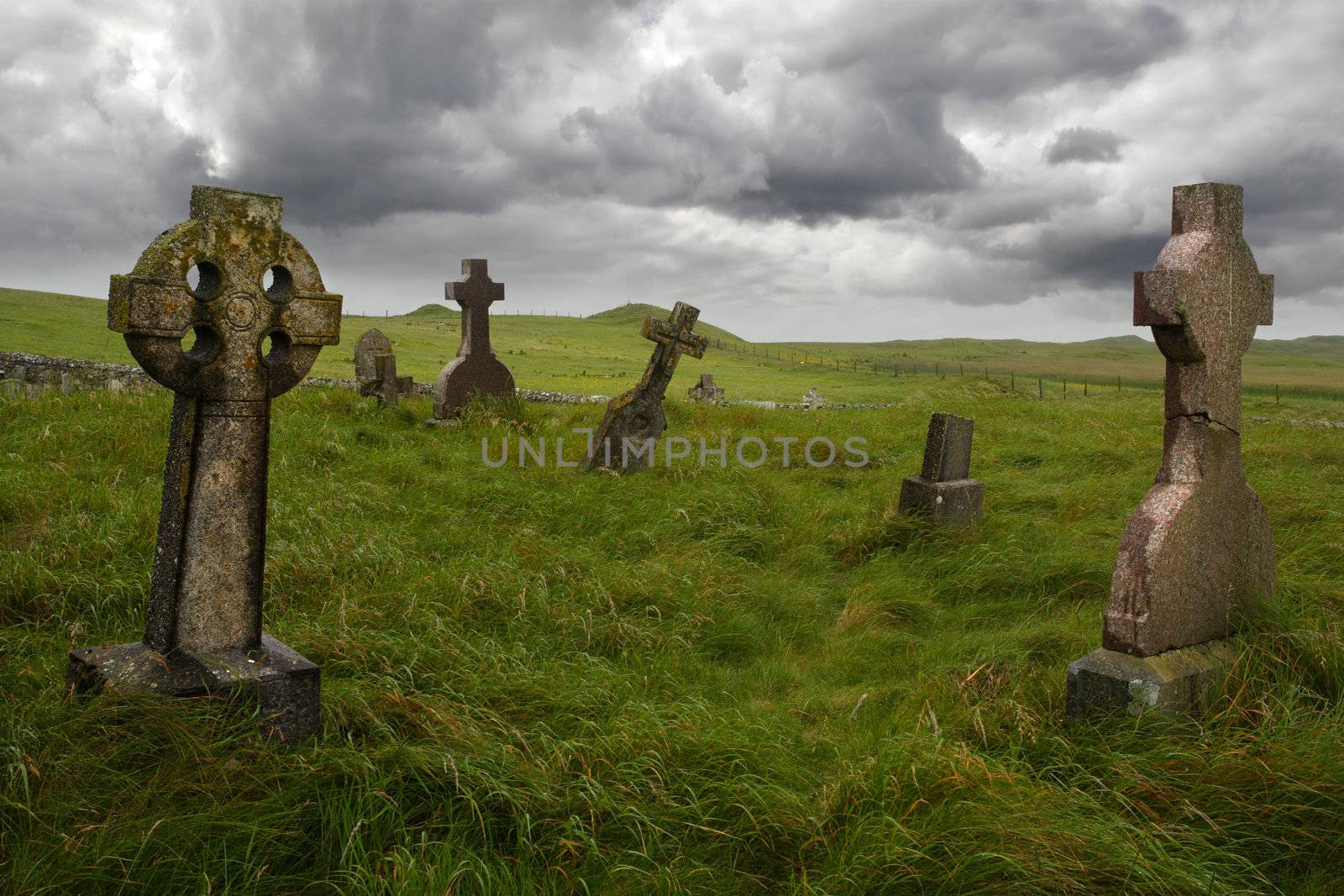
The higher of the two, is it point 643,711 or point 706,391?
point 706,391

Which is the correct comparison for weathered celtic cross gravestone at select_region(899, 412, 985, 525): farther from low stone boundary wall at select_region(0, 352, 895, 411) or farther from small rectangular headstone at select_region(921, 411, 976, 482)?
low stone boundary wall at select_region(0, 352, 895, 411)

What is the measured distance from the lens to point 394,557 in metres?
6.83

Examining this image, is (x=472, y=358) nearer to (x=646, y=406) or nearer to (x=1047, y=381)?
(x=646, y=406)

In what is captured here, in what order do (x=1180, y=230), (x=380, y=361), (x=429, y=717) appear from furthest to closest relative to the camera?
1. (x=380, y=361)
2. (x=1180, y=230)
3. (x=429, y=717)

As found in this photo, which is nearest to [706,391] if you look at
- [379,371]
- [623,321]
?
[379,371]

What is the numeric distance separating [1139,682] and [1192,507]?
111 cm

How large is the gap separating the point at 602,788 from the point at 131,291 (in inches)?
114

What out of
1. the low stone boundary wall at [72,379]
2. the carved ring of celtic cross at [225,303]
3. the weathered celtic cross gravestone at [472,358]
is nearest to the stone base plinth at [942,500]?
the carved ring of celtic cross at [225,303]

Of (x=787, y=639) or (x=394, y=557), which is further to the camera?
(x=394, y=557)

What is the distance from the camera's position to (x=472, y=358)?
15.3 meters

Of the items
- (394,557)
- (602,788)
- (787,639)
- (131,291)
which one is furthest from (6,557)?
(787,639)

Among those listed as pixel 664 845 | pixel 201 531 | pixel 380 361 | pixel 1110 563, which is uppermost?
pixel 380 361

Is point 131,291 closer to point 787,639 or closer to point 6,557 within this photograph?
point 6,557

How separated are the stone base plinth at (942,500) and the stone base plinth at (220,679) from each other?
652cm
